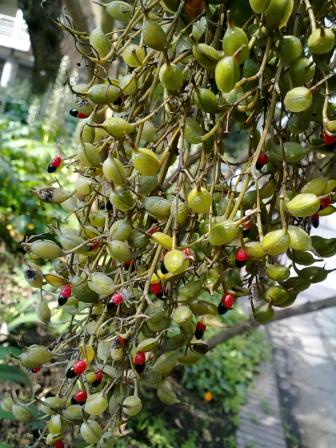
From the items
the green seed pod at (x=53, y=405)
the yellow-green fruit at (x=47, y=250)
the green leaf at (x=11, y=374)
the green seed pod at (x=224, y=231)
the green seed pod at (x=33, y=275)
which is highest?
the green seed pod at (x=224, y=231)

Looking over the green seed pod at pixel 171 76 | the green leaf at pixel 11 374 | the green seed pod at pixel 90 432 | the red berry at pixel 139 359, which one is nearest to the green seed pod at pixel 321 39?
the green seed pod at pixel 171 76

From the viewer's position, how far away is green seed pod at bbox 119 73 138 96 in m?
0.52

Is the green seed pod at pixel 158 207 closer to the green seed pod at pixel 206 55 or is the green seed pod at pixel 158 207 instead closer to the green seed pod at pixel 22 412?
the green seed pod at pixel 206 55

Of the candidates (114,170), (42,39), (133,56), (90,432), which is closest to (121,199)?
(114,170)

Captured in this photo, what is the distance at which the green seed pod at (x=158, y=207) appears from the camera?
0.48 m

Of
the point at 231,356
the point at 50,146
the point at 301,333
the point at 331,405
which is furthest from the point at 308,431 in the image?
the point at 50,146

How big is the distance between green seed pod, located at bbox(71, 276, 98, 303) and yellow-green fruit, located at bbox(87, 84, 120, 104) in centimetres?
19

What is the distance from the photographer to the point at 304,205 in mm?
453

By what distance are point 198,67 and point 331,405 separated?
2741 mm

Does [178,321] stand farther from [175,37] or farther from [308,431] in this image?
[308,431]

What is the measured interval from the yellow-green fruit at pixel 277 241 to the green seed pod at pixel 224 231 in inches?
1.2

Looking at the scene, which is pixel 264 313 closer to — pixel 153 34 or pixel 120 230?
pixel 120 230

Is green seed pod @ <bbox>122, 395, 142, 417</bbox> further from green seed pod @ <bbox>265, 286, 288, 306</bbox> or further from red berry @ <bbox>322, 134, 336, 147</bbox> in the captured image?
red berry @ <bbox>322, 134, 336, 147</bbox>

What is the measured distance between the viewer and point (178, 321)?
0.51m
